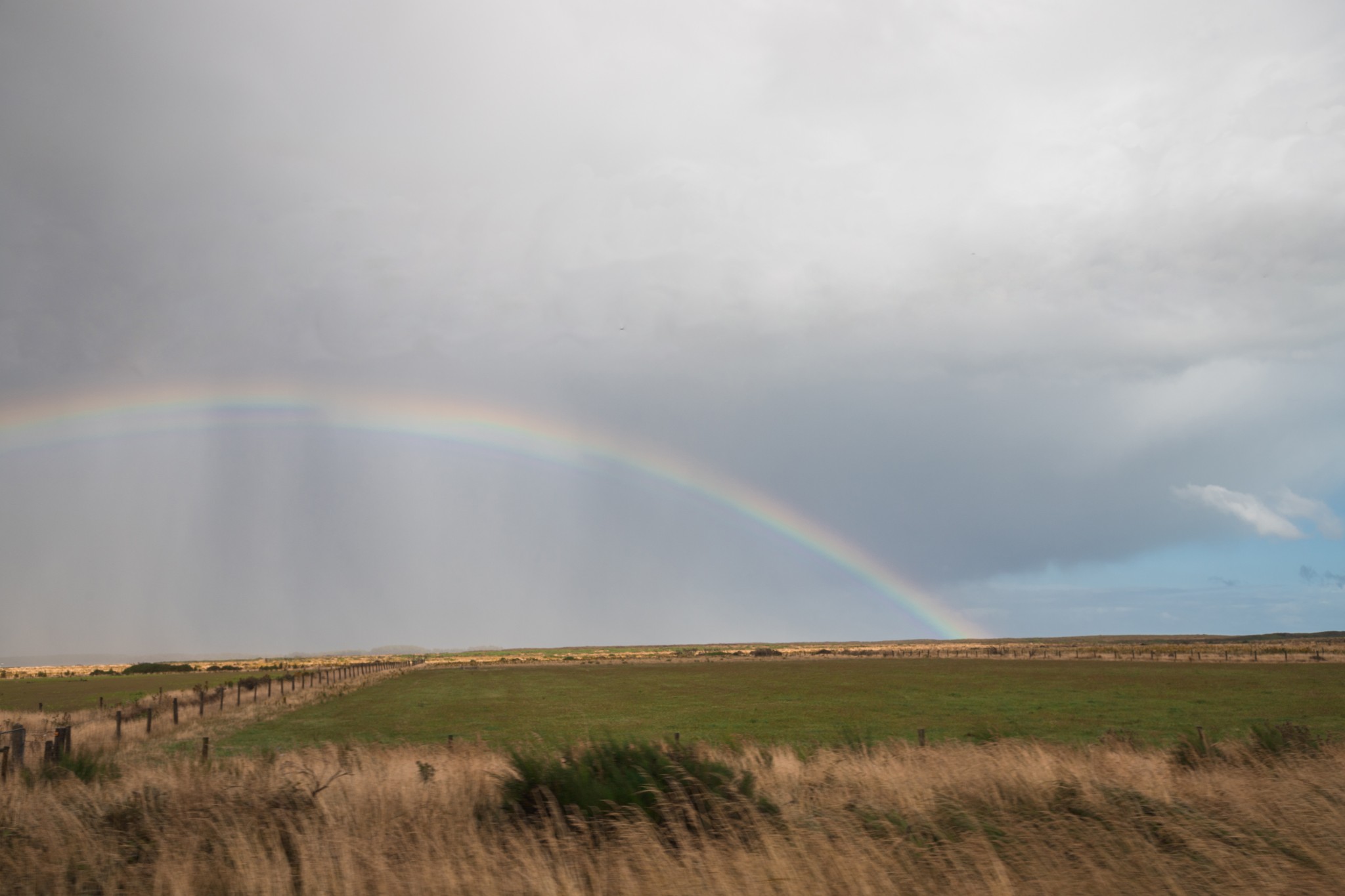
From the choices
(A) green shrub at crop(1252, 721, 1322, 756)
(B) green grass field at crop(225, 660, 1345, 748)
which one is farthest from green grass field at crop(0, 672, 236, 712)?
(A) green shrub at crop(1252, 721, 1322, 756)

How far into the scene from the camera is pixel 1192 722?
34344mm

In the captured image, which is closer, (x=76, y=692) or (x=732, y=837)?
(x=732, y=837)

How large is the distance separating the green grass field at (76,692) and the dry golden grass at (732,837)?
5331 cm

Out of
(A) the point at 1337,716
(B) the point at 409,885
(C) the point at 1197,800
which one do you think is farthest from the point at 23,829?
(A) the point at 1337,716

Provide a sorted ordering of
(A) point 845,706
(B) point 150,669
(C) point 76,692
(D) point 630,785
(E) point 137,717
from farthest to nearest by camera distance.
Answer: (B) point 150,669 → (C) point 76,692 → (A) point 845,706 → (E) point 137,717 → (D) point 630,785

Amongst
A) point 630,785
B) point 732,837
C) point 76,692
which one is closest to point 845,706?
point 630,785

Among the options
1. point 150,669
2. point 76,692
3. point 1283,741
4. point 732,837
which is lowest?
point 150,669

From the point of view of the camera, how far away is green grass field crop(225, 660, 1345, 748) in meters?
32.6

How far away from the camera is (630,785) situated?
9.10 m

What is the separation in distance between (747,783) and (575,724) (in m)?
31.0

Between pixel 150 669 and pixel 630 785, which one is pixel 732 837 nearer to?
pixel 630 785

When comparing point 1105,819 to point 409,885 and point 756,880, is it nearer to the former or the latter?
point 756,880

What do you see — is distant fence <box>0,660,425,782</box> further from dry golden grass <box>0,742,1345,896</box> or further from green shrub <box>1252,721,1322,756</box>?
green shrub <box>1252,721,1322,756</box>

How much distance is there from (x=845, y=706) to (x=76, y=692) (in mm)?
73578
